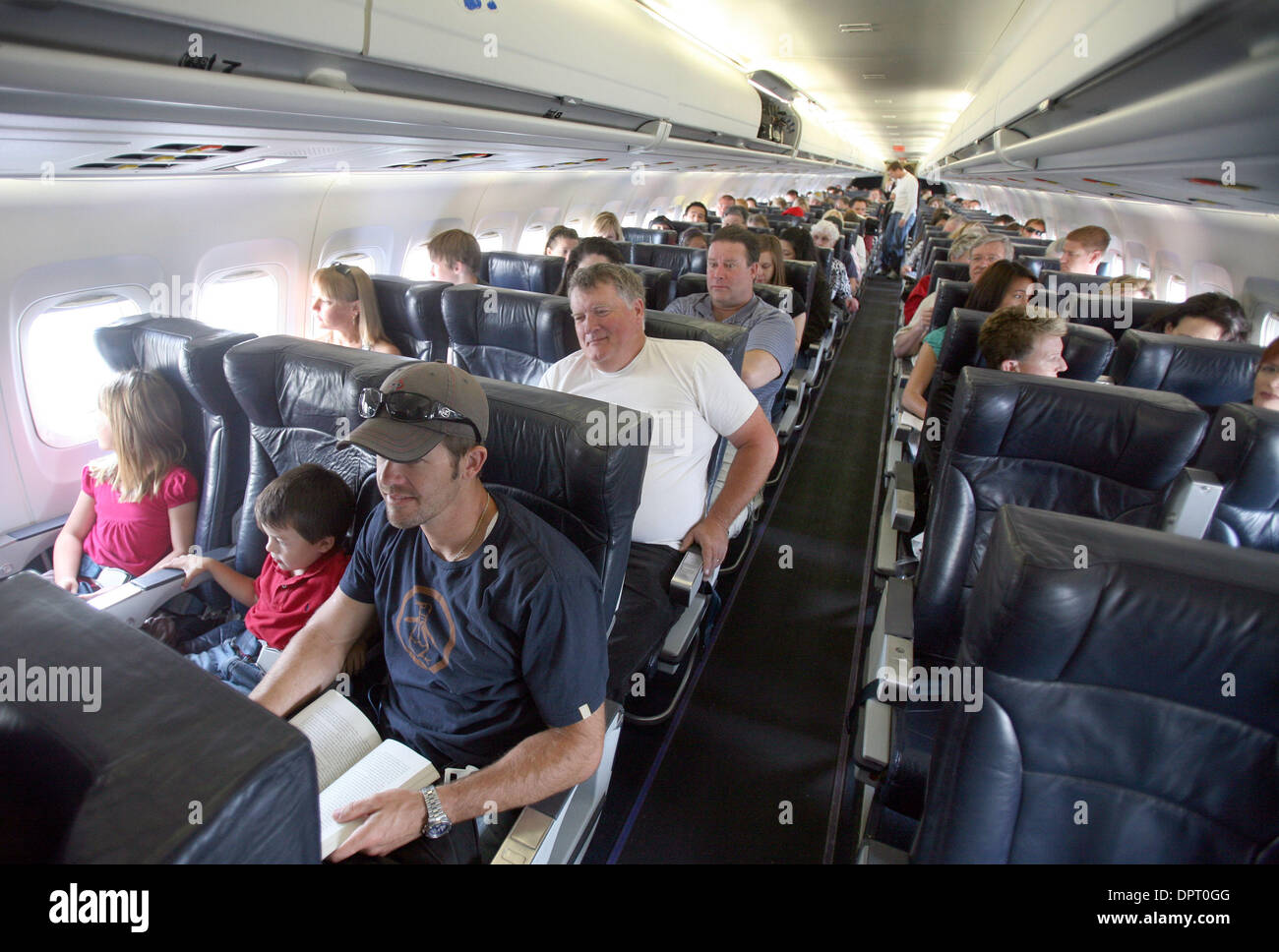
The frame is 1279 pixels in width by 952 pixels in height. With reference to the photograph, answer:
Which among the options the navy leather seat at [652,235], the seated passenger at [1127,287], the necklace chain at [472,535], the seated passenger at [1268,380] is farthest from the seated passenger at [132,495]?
the navy leather seat at [652,235]

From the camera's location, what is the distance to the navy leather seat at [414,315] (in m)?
4.46

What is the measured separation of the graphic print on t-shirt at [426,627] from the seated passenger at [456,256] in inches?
153

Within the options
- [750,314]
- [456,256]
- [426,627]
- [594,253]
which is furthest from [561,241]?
[426,627]

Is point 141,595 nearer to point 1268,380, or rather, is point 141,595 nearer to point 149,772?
point 149,772

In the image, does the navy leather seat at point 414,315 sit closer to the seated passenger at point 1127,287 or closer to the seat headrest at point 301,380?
the seat headrest at point 301,380

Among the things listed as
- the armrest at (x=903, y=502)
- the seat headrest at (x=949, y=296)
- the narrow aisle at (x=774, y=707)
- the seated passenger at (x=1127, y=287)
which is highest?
the seated passenger at (x=1127, y=287)

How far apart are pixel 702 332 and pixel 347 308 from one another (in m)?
2.62

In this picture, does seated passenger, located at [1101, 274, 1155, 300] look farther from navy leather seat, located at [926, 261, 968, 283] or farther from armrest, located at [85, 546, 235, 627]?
armrest, located at [85, 546, 235, 627]

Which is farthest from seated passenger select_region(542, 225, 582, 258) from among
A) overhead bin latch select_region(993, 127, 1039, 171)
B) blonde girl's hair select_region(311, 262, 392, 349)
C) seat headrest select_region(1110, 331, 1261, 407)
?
seat headrest select_region(1110, 331, 1261, 407)

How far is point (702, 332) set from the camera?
3.28m

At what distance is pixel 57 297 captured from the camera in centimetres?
355

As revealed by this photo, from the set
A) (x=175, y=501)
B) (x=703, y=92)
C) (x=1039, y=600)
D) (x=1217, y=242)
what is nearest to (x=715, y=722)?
(x=1039, y=600)
